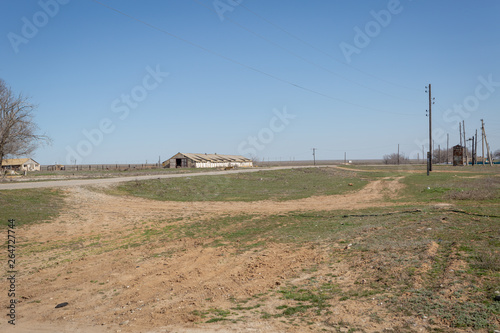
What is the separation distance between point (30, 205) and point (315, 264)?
16351 mm

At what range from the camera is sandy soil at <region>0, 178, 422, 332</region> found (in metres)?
6.04

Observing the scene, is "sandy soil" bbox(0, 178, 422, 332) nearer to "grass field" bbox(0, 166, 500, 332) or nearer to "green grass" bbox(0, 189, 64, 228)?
"grass field" bbox(0, 166, 500, 332)

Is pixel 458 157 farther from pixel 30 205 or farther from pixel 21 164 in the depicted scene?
pixel 21 164

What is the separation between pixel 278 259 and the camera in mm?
9469

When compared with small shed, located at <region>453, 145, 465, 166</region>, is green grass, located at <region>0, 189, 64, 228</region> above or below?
below

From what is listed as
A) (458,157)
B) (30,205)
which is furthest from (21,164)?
(458,157)

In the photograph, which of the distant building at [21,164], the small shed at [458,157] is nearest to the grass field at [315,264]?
the small shed at [458,157]

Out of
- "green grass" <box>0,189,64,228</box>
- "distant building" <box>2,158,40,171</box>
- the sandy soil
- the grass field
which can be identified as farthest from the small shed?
"distant building" <box>2,158,40,171</box>

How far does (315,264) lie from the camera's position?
8758 millimetres

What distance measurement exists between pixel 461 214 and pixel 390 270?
8329 millimetres

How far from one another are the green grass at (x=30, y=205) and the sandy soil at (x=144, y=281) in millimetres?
1372

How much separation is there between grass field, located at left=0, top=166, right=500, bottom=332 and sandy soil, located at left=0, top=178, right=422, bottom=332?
45mm

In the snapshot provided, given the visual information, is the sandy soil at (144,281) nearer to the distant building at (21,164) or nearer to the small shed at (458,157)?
the small shed at (458,157)

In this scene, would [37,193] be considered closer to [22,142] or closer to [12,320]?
[12,320]
